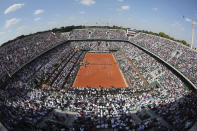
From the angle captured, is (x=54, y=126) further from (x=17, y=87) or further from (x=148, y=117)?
(x=17, y=87)

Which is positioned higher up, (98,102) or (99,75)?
(98,102)

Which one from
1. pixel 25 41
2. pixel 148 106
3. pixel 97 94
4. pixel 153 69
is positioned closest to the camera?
pixel 148 106

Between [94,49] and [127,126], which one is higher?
[94,49]

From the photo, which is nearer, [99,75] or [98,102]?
[98,102]

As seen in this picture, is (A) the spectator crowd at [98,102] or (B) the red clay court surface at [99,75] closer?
(A) the spectator crowd at [98,102]

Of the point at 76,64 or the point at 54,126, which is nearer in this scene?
the point at 54,126

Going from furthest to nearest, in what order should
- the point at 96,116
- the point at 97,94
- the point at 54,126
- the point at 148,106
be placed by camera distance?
1. the point at 97,94
2. the point at 148,106
3. the point at 96,116
4. the point at 54,126

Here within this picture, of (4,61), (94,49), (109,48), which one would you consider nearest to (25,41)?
(4,61)

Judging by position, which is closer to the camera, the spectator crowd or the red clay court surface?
the spectator crowd
